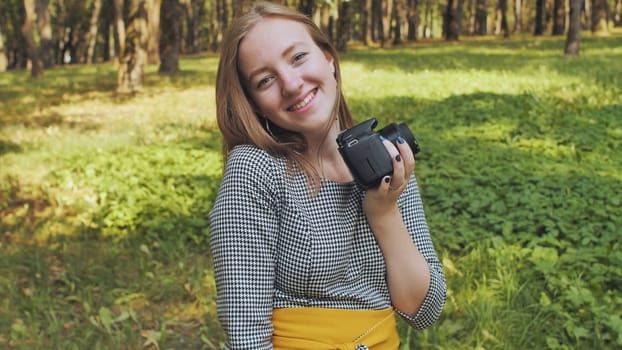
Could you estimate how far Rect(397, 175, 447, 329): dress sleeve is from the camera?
81.7 inches

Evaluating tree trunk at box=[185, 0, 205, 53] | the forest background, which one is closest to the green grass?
the forest background

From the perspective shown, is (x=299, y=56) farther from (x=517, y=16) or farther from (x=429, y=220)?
(x=517, y=16)

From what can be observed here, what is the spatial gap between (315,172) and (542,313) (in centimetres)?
272

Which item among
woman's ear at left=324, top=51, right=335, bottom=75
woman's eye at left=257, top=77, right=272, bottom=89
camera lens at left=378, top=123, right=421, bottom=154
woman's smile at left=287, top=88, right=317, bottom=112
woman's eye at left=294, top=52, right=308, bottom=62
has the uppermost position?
woman's eye at left=294, top=52, right=308, bottom=62

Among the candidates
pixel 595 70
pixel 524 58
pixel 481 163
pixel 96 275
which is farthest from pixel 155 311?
pixel 524 58

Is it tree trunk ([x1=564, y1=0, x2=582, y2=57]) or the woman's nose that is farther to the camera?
tree trunk ([x1=564, y1=0, x2=582, y2=57])

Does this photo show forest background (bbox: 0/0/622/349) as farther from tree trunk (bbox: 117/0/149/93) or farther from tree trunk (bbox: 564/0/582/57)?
tree trunk (bbox: 564/0/582/57)

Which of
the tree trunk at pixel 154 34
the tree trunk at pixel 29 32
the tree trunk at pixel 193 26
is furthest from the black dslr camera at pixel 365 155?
the tree trunk at pixel 193 26

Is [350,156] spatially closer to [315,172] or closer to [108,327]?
[315,172]

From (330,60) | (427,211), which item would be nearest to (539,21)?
(427,211)

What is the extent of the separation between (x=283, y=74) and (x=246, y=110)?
0.15 metres

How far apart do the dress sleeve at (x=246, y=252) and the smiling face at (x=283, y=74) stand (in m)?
0.22

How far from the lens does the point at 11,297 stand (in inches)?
200

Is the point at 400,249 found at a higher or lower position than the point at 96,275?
higher
